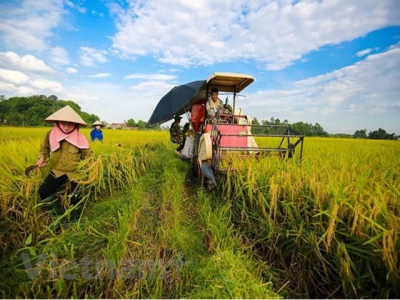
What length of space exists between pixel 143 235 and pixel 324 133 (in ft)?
136

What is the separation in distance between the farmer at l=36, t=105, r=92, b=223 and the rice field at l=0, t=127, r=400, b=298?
0.17 metres

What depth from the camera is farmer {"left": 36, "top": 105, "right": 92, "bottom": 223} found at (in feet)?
9.23

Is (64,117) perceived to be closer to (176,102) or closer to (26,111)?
(176,102)

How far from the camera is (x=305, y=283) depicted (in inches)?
79.2

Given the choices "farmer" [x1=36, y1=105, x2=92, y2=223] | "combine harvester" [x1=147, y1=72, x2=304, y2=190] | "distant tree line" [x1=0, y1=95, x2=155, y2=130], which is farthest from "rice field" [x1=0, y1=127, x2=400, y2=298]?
"distant tree line" [x1=0, y1=95, x2=155, y2=130]

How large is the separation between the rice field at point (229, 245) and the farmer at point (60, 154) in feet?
0.57

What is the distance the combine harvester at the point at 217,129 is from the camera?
11.7 ft

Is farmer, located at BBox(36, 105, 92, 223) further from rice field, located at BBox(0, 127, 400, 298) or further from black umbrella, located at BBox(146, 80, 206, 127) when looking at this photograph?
black umbrella, located at BBox(146, 80, 206, 127)

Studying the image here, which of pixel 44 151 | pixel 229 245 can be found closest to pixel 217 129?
pixel 229 245

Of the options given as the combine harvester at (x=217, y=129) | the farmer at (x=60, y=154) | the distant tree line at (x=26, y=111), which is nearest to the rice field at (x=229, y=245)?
the farmer at (x=60, y=154)

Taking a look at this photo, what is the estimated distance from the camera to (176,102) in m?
5.63

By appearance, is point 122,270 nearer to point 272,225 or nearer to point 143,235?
point 143,235

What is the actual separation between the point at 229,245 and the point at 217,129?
190 centimetres

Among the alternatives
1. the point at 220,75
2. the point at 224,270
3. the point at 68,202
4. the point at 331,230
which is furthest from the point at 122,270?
the point at 220,75
